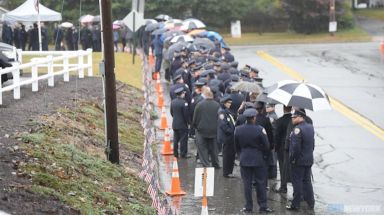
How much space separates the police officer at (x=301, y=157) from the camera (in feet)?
42.4

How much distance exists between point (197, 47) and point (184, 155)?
9.89 metres

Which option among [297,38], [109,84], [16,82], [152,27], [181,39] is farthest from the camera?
[297,38]

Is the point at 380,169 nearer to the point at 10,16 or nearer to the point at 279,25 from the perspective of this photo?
the point at 10,16

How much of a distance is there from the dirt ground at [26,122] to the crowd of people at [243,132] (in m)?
2.73

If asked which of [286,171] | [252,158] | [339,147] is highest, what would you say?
[252,158]

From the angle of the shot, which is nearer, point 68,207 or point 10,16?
point 68,207

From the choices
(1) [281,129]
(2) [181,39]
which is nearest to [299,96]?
(1) [281,129]

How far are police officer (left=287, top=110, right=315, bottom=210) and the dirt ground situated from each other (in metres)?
4.43

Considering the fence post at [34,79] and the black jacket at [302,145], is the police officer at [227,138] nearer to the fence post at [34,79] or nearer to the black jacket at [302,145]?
the black jacket at [302,145]

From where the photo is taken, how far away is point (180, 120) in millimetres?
17516

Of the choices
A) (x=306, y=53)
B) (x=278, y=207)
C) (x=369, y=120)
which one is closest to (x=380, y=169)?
(x=278, y=207)

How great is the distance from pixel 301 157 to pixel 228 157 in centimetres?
290

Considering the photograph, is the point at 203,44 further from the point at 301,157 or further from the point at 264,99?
the point at 301,157

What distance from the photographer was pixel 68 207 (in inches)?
378
